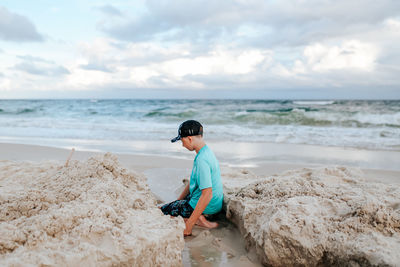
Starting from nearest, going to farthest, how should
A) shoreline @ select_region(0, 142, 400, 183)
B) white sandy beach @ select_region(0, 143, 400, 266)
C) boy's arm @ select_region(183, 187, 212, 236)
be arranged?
white sandy beach @ select_region(0, 143, 400, 266)
boy's arm @ select_region(183, 187, 212, 236)
shoreline @ select_region(0, 142, 400, 183)

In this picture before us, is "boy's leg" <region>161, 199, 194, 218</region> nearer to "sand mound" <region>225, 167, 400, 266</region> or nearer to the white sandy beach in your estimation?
the white sandy beach

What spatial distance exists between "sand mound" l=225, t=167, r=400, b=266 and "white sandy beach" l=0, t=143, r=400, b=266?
20 cm

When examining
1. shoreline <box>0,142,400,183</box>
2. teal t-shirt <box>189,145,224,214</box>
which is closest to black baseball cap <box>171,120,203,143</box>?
teal t-shirt <box>189,145,224,214</box>

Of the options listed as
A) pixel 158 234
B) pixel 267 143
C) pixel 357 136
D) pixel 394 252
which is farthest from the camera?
pixel 357 136

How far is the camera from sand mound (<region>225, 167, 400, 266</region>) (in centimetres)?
206

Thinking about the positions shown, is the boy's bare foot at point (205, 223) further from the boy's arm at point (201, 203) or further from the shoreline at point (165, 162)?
the shoreline at point (165, 162)

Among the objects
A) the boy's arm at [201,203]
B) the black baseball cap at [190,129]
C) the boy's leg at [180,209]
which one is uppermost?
the black baseball cap at [190,129]

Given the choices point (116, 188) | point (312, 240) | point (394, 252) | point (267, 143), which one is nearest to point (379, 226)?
point (394, 252)

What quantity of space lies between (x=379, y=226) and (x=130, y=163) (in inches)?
201

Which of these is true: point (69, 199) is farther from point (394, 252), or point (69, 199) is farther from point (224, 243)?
point (394, 252)

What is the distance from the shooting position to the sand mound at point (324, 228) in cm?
206

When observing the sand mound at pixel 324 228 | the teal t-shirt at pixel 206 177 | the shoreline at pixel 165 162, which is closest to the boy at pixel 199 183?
the teal t-shirt at pixel 206 177

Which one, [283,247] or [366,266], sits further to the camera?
[283,247]

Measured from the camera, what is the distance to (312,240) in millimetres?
2260
